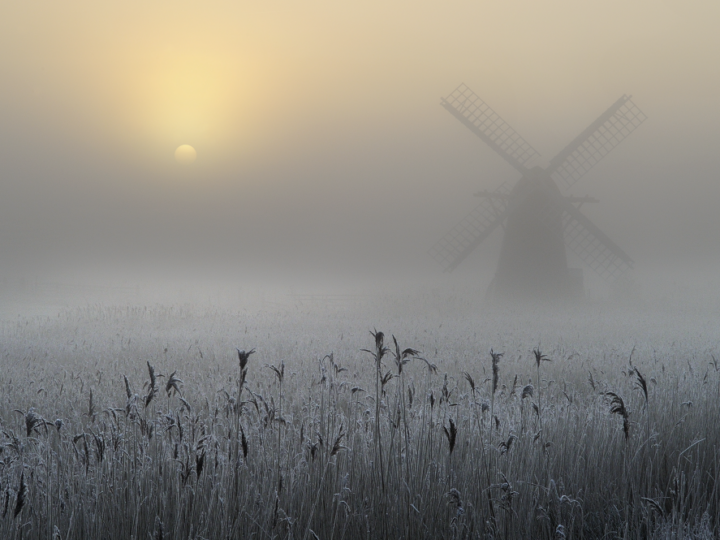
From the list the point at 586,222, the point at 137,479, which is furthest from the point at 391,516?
the point at 586,222

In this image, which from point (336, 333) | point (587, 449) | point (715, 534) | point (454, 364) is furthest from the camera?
point (336, 333)

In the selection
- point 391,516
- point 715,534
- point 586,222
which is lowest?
point 715,534

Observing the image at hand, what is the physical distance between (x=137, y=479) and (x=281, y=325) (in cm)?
1232

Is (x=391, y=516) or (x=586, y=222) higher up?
(x=586, y=222)

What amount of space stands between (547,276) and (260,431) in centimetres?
2060

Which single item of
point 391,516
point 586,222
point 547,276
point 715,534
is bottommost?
point 715,534

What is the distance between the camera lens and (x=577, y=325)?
16.5 m

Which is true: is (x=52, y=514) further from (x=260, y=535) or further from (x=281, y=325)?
(x=281, y=325)

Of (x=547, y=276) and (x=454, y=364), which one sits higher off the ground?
(x=547, y=276)

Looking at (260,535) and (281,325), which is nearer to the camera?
(260,535)

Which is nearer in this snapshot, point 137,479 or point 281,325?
point 137,479

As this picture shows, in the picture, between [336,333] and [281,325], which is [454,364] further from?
[281,325]

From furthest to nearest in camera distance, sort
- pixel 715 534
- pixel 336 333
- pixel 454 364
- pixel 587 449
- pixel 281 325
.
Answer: pixel 281 325 < pixel 336 333 < pixel 454 364 < pixel 587 449 < pixel 715 534

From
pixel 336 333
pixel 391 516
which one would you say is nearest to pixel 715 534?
pixel 391 516
